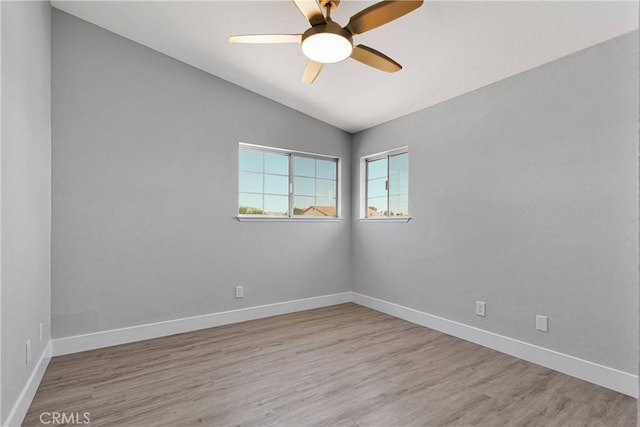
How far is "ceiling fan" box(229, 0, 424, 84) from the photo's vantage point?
1609 millimetres

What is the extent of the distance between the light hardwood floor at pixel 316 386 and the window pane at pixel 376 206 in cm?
160

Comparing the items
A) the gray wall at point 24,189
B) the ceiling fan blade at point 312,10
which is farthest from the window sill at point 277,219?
the ceiling fan blade at point 312,10

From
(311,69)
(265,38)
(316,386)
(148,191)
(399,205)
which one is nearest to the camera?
(265,38)

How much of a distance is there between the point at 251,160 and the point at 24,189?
2.13 metres

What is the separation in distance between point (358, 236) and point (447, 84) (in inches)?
83.4

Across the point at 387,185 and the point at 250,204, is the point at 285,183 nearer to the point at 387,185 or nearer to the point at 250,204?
the point at 250,204

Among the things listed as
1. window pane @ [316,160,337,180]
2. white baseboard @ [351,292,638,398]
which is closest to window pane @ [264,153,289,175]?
window pane @ [316,160,337,180]

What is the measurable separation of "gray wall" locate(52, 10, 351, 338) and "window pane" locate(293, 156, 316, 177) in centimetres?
24

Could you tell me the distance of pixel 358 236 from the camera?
4.27m

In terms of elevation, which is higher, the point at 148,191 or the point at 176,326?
the point at 148,191

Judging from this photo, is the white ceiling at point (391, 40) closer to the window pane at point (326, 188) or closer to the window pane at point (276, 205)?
the window pane at point (326, 188)

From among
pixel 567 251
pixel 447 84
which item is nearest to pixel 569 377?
pixel 567 251

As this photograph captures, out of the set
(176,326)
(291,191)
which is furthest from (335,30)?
(176,326)

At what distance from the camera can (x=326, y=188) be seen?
4.28 m
